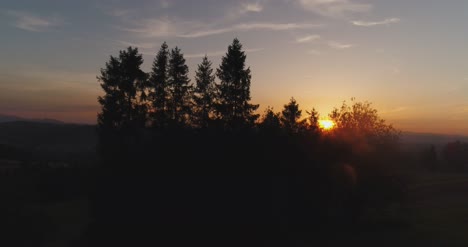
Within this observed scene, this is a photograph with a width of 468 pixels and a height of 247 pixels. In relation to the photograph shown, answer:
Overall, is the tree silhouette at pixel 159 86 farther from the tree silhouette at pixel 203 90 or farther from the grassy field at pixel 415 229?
the grassy field at pixel 415 229

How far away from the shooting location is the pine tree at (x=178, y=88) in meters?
54.7

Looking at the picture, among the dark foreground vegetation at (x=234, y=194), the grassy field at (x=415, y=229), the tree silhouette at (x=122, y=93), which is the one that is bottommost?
the grassy field at (x=415, y=229)

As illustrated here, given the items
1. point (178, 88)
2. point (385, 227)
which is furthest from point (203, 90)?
point (385, 227)

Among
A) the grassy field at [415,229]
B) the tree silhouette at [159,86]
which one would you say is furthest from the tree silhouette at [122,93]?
the grassy field at [415,229]

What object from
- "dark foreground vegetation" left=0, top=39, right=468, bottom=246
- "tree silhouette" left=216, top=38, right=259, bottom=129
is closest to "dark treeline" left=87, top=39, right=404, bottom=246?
"dark foreground vegetation" left=0, top=39, right=468, bottom=246

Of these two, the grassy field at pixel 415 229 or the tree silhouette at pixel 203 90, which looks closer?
the grassy field at pixel 415 229

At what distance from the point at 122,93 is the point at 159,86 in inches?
170

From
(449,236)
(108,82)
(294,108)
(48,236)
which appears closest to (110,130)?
(108,82)

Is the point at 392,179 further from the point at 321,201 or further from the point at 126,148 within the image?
the point at 126,148

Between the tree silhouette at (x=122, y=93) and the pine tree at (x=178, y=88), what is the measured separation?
3.20 m

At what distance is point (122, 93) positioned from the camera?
52.8m

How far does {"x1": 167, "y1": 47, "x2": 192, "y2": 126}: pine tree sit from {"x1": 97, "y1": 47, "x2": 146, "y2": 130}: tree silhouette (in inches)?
126

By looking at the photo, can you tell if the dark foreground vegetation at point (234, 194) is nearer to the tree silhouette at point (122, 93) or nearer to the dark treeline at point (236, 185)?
the dark treeline at point (236, 185)

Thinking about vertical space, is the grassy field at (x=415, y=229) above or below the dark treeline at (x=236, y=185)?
below
